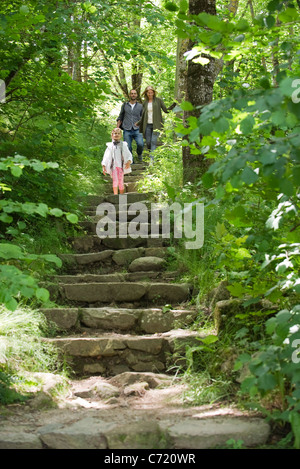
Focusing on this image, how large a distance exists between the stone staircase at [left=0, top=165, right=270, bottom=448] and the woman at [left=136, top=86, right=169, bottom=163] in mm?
4828

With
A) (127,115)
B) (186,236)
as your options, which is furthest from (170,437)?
(127,115)

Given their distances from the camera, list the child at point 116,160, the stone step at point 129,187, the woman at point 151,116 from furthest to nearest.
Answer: the woman at point 151,116 → the stone step at point 129,187 → the child at point 116,160

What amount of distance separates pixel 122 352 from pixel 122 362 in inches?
3.4

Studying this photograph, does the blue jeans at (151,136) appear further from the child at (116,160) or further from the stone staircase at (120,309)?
the stone staircase at (120,309)

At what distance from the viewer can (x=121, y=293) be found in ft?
17.6

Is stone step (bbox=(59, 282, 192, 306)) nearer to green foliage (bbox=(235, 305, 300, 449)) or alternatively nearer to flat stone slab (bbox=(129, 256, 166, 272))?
flat stone slab (bbox=(129, 256, 166, 272))

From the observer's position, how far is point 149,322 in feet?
15.6

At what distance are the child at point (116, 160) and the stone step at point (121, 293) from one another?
4.06m

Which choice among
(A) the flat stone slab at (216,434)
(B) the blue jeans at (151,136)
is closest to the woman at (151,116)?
(B) the blue jeans at (151,136)

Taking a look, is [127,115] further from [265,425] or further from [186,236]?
[265,425]

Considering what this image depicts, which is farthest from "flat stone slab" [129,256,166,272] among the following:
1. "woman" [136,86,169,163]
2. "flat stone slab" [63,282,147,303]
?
"woman" [136,86,169,163]

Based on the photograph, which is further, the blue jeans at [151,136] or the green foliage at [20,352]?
the blue jeans at [151,136]

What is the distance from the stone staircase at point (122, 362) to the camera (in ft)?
9.21

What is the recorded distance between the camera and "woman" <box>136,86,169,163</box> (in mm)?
11086
